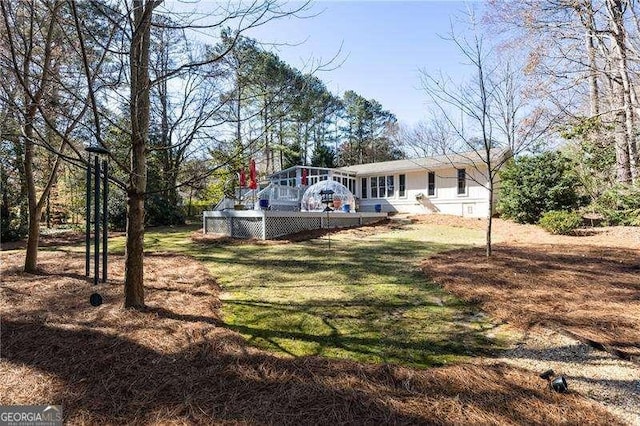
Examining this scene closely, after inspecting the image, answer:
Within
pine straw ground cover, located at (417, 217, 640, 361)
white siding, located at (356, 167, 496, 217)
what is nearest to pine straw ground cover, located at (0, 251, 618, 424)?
pine straw ground cover, located at (417, 217, 640, 361)

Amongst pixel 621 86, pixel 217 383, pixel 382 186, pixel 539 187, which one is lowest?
pixel 217 383

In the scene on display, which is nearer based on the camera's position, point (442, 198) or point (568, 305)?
point (568, 305)

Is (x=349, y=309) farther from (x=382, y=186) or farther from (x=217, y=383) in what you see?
(x=382, y=186)

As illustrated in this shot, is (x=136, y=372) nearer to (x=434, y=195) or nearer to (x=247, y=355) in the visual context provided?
(x=247, y=355)

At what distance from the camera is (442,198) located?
2008cm

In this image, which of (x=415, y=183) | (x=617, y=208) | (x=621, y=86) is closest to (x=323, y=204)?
(x=415, y=183)

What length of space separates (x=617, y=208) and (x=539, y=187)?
280 cm

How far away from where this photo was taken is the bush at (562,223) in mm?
11914

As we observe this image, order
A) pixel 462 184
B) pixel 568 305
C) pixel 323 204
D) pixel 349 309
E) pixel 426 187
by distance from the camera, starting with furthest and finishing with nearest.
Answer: pixel 426 187
pixel 462 184
pixel 323 204
pixel 349 309
pixel 568 305

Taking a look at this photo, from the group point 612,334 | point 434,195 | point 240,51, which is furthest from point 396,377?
point 434,195

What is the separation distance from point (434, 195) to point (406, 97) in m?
10.9

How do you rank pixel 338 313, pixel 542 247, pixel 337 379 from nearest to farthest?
pixel 337 379 < pixel 338 313 < pixel 542 247

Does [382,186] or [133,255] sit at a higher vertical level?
[382,186]

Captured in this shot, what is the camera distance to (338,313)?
4168mm
